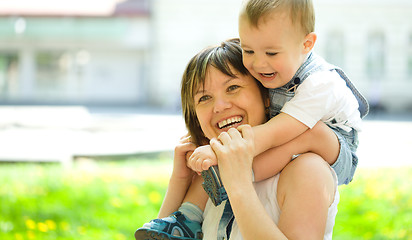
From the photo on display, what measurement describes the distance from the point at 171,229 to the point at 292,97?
620 millimetres

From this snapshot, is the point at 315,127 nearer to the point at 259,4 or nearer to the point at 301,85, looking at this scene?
the point at 301,85

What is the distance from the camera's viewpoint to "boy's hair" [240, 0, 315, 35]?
1649 millimetres

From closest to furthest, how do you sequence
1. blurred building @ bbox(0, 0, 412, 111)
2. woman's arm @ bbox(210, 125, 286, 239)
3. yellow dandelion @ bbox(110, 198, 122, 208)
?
1. woman's arm @ bbox(210, 125, 286, 239)
2. yellow dandelion @ bbox(110, 198, 122, 208)
3. blurred building @ bbox(0, 0, 412, 111)

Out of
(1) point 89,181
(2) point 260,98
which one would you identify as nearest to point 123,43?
(1) point 89,181

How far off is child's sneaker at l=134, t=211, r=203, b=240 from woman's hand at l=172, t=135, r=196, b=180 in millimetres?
178

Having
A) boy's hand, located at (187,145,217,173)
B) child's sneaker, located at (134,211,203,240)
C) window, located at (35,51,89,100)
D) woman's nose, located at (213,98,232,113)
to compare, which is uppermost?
woman's nose, located at (213,98,232,113)

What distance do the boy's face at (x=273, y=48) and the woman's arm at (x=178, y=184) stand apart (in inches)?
17.1

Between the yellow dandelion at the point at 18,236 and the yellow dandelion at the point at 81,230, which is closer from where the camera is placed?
the yellow dandelion at the point at 18,236

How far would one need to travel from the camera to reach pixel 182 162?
193 cm

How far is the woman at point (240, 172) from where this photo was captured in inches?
56.4

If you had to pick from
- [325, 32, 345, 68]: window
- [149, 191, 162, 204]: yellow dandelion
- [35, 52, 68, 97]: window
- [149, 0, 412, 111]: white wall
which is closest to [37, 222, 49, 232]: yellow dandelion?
[149, 191, 162, 204]: yellow dandelion

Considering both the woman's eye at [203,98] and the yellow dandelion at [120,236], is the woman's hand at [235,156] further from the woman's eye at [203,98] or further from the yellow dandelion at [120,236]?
the yellow dandelion at [120,236]

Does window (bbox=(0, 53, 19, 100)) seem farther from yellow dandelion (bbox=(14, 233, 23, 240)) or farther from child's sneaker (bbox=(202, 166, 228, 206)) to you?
child's sneaker (bbox=(202, 166, 228, 206))

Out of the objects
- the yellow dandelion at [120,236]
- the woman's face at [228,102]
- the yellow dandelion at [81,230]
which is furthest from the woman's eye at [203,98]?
the yellow dandelion at [81,230]
